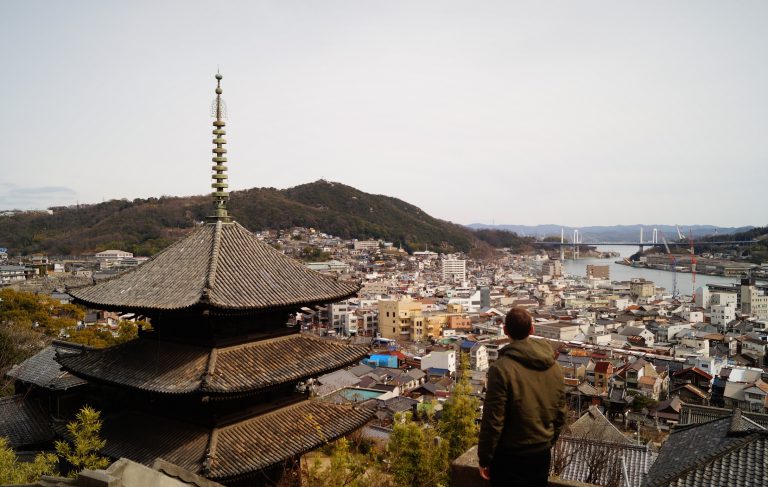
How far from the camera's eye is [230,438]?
8.67 m

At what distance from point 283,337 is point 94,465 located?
12.3ft

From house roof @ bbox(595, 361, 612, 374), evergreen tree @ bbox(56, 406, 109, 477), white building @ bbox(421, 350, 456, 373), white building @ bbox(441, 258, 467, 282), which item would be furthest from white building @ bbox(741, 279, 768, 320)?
evergreen tree @ bbox(56, 406, 109, 477)

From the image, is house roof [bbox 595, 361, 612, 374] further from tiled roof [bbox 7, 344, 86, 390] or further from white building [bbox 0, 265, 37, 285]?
white building [bbox 0, 265, 37, 285]

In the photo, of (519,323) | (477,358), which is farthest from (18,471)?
(477,358)

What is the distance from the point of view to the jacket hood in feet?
11.6

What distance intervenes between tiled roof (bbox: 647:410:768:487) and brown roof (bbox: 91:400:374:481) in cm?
580

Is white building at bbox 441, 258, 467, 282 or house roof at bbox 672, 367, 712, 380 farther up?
white building at bbox 441, 258, 467, 282

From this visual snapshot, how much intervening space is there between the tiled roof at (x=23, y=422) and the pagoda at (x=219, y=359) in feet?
18.4

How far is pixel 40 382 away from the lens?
15.3 meters

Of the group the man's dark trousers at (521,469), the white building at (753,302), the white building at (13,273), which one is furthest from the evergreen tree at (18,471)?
the white building at (753,302)

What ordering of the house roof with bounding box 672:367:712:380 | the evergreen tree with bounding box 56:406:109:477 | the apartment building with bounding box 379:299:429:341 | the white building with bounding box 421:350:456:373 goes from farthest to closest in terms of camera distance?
the apartment building with bounding box 379:299:429:341 → the white building with bounding box 421:350:456:373 → the house roof with bounding box 672:367:712:380 → the evergreen tree with bounding box 56:406:109:477

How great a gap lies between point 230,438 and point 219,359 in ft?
4.33

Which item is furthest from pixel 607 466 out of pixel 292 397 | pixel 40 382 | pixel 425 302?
pixel 425 302

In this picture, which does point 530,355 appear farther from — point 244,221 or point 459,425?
point 244,221
